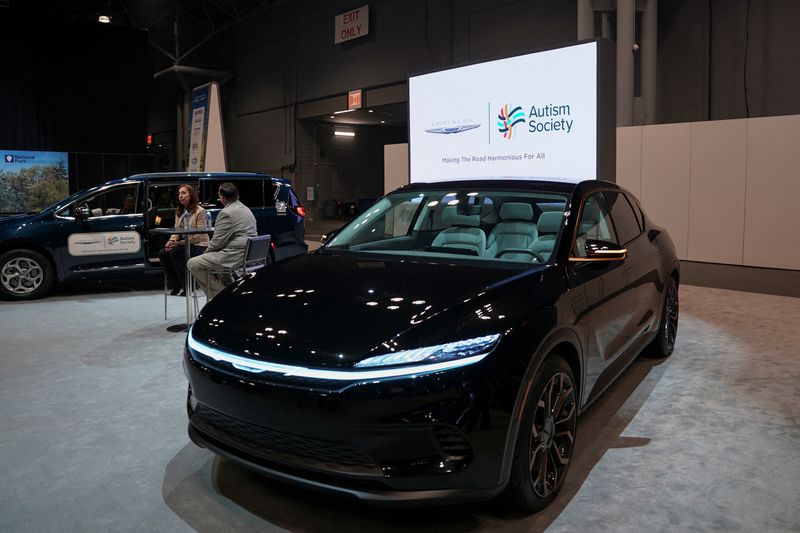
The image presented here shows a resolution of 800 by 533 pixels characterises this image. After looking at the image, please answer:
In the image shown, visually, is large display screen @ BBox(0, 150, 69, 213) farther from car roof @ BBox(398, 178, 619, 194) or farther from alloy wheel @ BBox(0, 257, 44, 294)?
car roof @ BBox(398, 178, 619, 194)

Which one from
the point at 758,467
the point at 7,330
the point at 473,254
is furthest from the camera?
the point at 7,330

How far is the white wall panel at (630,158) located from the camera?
996 centimetres

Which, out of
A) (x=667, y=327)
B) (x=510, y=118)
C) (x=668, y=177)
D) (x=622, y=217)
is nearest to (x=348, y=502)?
(x=622, y=217)

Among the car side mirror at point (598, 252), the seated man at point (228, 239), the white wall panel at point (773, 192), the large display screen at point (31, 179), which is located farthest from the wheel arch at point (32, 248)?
the white wall panel at point (773, 192)

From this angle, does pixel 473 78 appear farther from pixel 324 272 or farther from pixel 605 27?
pixel 324 272

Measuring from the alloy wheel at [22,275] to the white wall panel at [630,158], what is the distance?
312 inches

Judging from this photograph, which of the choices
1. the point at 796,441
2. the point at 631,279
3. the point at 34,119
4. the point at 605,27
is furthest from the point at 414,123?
the point at 34,119

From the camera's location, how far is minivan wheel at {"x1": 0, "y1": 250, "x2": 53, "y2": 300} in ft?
23.7

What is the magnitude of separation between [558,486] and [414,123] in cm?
630

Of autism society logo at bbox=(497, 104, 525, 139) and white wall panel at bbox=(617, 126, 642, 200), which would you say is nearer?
autism society logo at bbox=(497, 104, 525, 139)

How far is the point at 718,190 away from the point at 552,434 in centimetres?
804

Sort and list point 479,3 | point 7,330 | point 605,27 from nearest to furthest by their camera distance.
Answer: point 7,330, point 605,27, point 479,3

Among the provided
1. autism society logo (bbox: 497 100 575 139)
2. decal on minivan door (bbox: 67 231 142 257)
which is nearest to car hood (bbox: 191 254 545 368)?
autism society logo (bbox: 497 100 575 139)

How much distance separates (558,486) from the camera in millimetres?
2539
